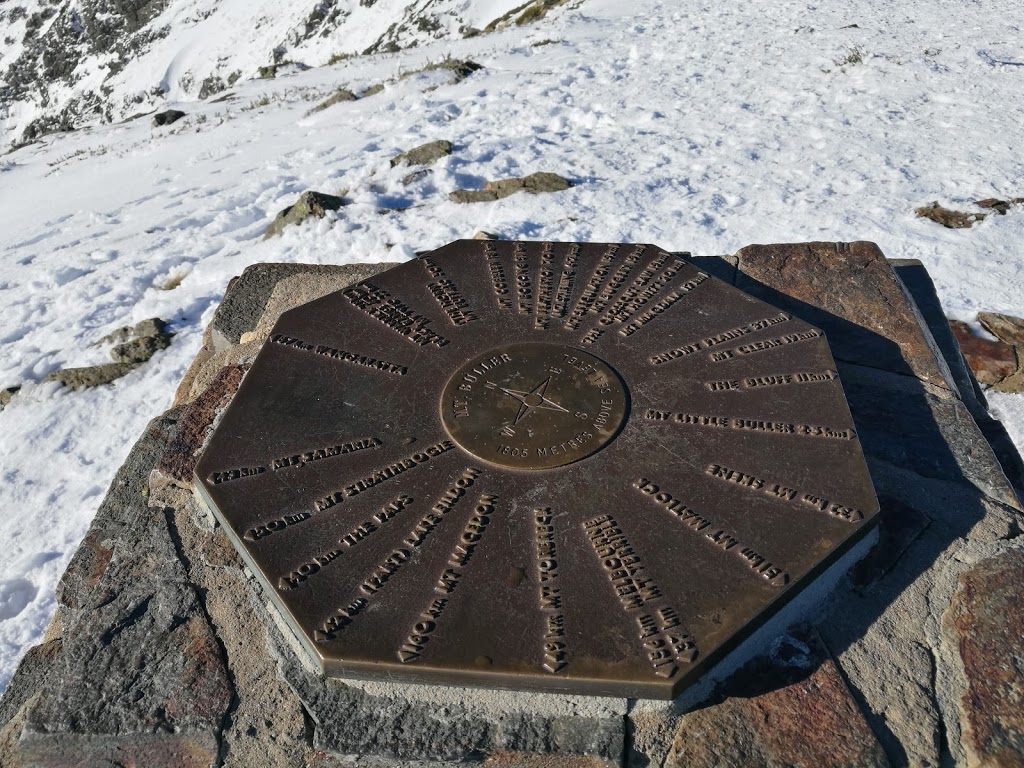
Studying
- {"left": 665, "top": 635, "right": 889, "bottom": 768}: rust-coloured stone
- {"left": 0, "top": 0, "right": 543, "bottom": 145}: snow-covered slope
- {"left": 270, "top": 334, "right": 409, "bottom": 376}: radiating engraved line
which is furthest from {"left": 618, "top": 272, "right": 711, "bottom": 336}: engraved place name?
{"left": 0, "top": 0, "right": 543, "bottom": 145}: snow-covered slope

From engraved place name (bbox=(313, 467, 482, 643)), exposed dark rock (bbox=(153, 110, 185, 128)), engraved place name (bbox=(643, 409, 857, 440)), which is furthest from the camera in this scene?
exposed dark rock (bbox=(153, 110, 185, 128))

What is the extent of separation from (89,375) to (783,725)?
3712 mm

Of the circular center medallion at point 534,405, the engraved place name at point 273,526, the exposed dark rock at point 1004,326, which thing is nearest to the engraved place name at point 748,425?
the circular center medallion at point 534,405

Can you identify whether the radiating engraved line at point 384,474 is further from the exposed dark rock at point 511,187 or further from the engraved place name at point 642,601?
the exposed dark rock at point 511,187

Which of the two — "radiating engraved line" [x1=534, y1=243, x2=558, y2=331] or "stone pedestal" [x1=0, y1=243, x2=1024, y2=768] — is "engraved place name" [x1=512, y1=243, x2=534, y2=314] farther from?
"stone pedestal" [x1=0, y1=243, x2=1024, y2=768]

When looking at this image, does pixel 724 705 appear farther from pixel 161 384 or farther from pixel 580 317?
pixel 161 384

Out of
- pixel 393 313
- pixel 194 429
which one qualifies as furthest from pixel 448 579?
pixel 194 429

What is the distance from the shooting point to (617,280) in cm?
336

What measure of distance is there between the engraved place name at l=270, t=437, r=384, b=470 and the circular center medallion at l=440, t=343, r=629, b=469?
25 cm

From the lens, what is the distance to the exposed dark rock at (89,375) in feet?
14.4

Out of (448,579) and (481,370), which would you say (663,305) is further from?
(448,579)

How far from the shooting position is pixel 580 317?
319 cm

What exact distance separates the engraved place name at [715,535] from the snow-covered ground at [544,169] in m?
2.00

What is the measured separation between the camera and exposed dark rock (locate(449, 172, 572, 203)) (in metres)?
5.45
